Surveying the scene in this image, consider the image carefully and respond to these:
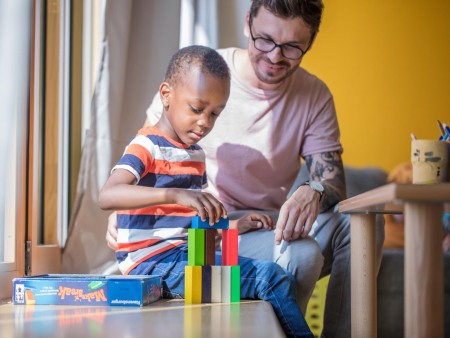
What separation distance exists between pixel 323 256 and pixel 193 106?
502 millimetres

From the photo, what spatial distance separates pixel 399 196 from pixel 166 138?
0.77 meters

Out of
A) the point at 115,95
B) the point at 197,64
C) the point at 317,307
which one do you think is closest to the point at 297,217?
the point at 197,64

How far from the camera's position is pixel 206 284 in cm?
149

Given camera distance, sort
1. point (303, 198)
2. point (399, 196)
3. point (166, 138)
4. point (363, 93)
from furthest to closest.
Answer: point (363, 93), point (303, 198), point (166, 138), point (399, 196)

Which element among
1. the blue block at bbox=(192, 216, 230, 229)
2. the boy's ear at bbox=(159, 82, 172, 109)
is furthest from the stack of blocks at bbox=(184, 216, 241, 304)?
the boy's ear at bbox=(159, 82, 172, 109)

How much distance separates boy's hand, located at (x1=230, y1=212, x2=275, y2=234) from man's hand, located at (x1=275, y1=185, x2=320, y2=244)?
0.28 feet

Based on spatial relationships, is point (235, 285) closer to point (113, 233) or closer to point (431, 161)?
point (113, 233)

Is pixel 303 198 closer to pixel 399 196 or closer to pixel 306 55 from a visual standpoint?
pixel 306 55

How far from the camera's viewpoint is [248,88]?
197 centimetres

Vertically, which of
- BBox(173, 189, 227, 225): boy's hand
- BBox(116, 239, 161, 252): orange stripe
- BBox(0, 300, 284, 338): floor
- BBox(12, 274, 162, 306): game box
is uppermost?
BBox(173, 189, 227, 225): boy's hand

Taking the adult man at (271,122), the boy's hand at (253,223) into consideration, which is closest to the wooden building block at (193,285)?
the boy's hand at (253,223)

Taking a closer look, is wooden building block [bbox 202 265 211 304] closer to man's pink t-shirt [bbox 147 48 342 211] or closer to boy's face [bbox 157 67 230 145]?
boy's face [bbox 157 67 230 145]

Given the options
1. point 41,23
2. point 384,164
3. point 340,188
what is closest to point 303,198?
point 340,188

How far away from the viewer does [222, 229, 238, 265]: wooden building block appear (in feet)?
4.89
